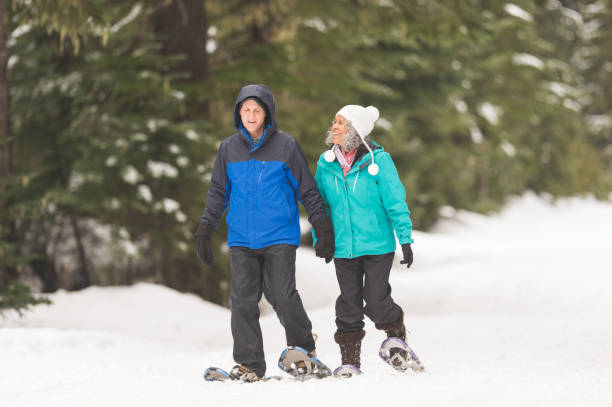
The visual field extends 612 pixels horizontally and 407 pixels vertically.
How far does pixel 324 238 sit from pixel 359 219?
0.92ft

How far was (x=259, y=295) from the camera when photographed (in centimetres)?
492

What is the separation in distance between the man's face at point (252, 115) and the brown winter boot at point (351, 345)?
154 cm

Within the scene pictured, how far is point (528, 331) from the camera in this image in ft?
23.9

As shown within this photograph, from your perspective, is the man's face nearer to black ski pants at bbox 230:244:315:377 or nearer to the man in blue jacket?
the man in blue jacket

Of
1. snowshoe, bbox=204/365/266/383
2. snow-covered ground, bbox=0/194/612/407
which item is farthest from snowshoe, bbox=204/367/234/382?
snow-covered ground, bbox=0/194/612/407

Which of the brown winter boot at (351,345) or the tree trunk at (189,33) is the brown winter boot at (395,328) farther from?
the tree trunk at (189,33)

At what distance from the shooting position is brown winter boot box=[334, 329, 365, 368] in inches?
188

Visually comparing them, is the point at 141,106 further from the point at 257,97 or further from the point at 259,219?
the point at 259,219

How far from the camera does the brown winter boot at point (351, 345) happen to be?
478 centimetres

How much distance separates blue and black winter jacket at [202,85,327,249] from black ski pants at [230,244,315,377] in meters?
0.11

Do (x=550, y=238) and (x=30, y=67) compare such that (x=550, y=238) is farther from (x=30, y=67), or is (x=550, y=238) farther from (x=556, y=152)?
(x=30, y=67)

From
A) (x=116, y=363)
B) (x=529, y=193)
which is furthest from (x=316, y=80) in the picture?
(x=529, y=193)

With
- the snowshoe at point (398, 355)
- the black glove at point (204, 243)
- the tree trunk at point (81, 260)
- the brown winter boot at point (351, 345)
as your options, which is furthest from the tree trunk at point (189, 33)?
the snowshoe at point (398, 355)

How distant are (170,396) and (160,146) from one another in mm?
4900
